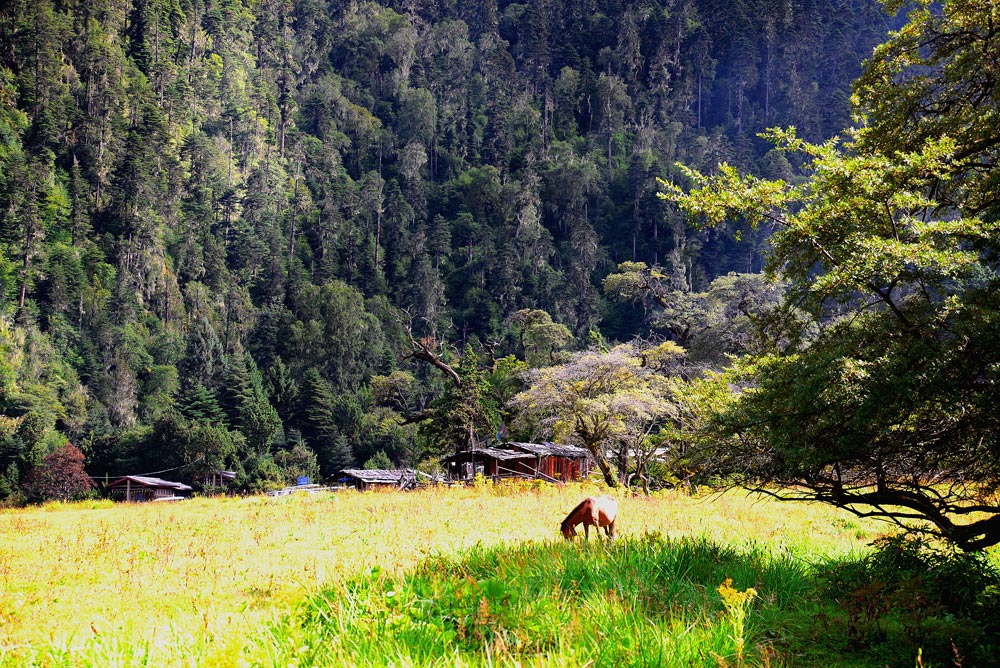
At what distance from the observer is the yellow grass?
5766 millimetres

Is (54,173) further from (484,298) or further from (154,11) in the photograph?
(484,298)

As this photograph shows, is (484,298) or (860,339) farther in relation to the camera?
(484,298)

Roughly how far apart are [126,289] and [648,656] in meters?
87.6

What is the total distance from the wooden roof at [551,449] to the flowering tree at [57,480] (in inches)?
1334

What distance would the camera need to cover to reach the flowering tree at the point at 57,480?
49781 millimetres

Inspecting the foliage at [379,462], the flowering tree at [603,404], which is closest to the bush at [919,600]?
the flowering tree at [603,404]

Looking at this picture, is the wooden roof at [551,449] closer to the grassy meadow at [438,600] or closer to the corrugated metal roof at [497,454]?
the corrugated metal roof at [497,454]

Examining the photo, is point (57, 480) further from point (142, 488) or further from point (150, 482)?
point (150, 482)

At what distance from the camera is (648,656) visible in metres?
4.56

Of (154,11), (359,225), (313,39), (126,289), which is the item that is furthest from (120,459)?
(313,39)

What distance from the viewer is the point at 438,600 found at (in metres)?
5.58

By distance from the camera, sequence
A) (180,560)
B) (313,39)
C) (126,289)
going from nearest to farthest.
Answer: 1. (180,560)
2. (126,289)
3. (313,39)

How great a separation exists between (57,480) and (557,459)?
36810 mm

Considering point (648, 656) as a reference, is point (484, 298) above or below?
above
